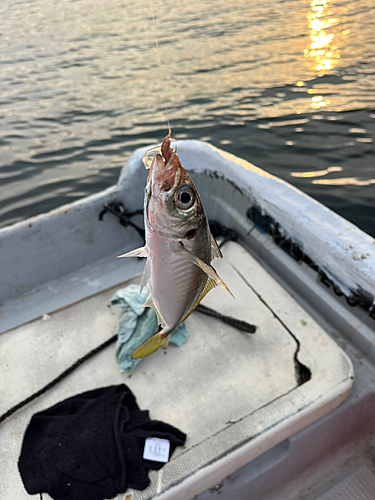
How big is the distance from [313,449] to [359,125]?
21.6 ft

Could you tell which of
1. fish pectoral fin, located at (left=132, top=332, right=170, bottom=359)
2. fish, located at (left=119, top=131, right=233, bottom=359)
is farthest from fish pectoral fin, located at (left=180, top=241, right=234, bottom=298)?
fish pectoral fin, located at (left=132, top=332, right=170, bottom=359)

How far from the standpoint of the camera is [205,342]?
8.70 feet

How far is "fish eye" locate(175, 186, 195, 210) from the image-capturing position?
46.6 inches

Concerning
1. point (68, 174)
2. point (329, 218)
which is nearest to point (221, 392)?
point (329, 218)

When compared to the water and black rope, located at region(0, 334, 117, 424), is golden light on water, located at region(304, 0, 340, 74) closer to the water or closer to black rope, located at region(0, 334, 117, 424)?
the water

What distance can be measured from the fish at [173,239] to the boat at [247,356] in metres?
1.13

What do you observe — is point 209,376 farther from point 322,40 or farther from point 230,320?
point 322,40

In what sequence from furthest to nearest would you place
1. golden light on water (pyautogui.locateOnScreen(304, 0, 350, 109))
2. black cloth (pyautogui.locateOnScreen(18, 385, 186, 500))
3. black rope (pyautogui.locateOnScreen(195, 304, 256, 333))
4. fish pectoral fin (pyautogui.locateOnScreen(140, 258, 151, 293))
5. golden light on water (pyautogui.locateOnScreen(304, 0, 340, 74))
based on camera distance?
1. golden light on water (pyautogui.locateOnScreen(304, 0, 340, 74))
2. golden light on water (pyautogui.locateOnScreen(304, 0, 350, 109))
3. black rope (pyautogui.locateOnScreen(195, 304, 256, 333))
4. black cloth (pyautogui.locateOnScreen(18, 385, 186, 500))
5. fish pectoral fin (pyautogui.locateOnScreen(140, 258, 151, 293))

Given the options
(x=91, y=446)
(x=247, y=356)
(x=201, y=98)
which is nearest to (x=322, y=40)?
(x=201, y=98)

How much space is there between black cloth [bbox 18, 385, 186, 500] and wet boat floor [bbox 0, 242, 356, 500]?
0.06 m

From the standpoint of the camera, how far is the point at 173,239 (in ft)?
4.04

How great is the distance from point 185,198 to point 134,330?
173 cm

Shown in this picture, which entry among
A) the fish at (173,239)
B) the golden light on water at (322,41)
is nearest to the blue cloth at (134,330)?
the fish at (173,239)

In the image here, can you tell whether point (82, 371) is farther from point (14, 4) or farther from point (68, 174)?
point (14, 4)
